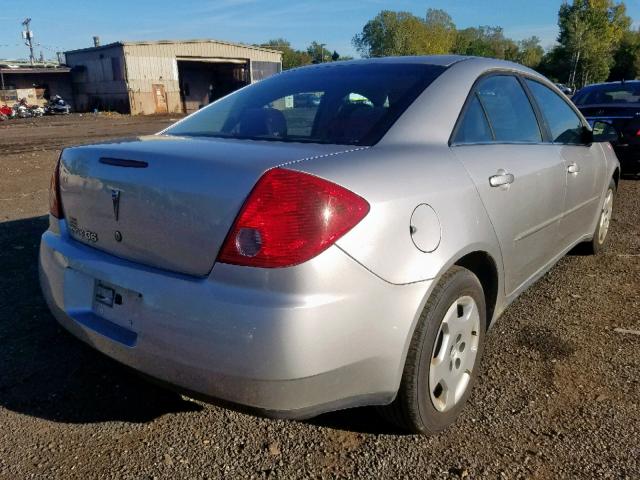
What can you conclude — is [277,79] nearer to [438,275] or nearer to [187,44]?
[438,275]

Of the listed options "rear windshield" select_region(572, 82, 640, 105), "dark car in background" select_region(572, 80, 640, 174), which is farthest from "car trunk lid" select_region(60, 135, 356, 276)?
"rear windshield" select_region(572, 82, 640, 105)

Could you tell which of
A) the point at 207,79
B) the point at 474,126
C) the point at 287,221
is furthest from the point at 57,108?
the point at 287,221

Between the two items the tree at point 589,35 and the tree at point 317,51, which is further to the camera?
the tree at point 317,51

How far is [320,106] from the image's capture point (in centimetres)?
266

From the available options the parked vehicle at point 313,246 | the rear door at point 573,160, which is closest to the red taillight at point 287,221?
the parked vehicle at point 313,246

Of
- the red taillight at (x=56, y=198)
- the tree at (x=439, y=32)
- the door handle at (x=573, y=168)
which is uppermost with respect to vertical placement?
the tree at (x=439, y=32)

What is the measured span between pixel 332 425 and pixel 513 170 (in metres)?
1.47

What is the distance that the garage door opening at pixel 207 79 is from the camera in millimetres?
44844

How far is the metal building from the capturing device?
1507 inches

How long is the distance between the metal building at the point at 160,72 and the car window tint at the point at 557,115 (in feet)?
125

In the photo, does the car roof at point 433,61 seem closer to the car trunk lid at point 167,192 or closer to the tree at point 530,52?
the car trunk lid at point 167,192

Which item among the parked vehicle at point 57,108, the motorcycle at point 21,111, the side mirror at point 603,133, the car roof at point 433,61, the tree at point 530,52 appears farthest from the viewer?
the tree at point 530,52

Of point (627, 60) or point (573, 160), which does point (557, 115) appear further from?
point (627, 60)

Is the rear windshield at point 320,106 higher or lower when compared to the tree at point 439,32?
lower
